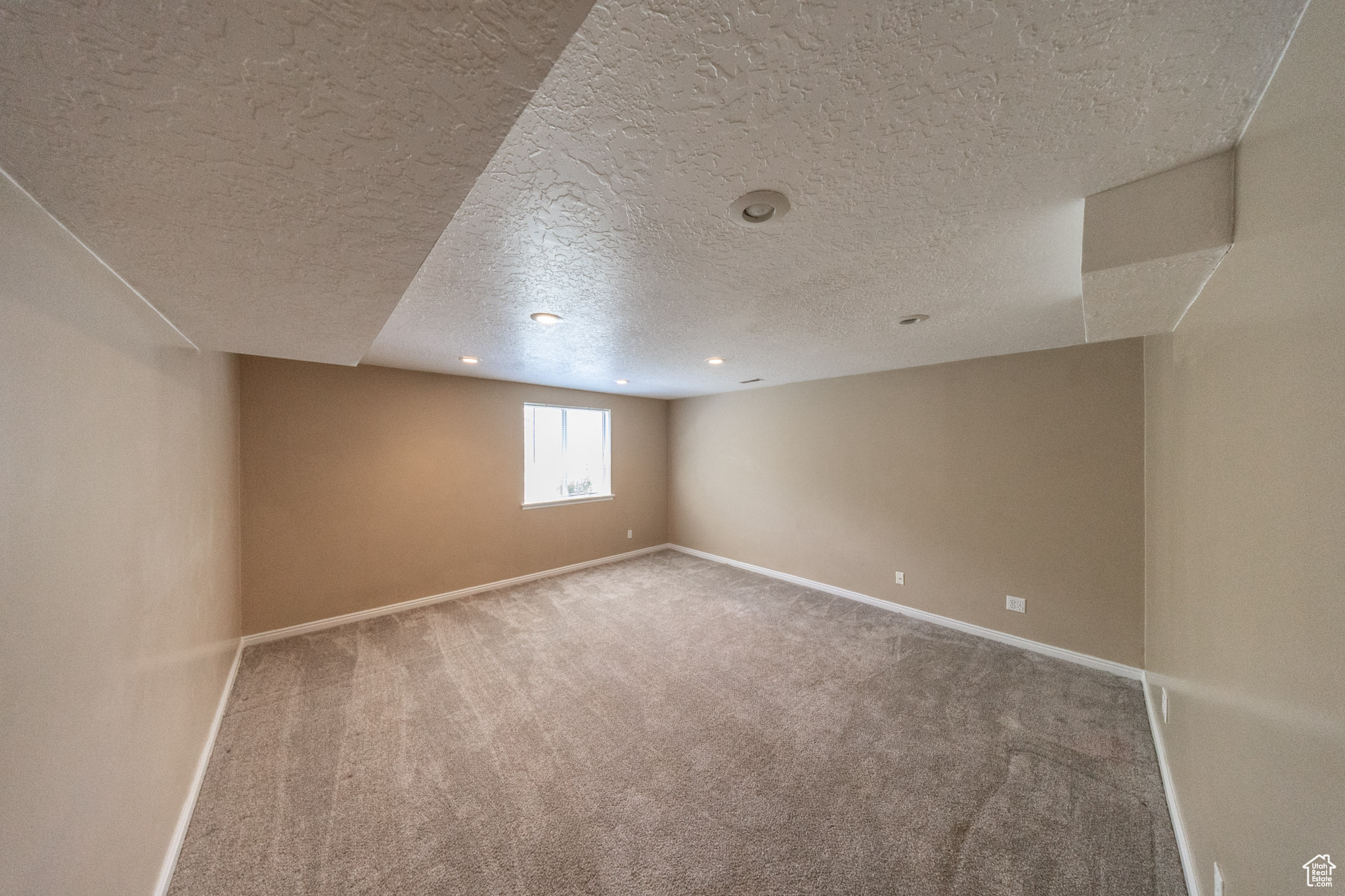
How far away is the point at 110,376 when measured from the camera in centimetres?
115

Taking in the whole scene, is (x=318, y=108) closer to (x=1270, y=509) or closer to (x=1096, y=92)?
(x=1096, y=92)

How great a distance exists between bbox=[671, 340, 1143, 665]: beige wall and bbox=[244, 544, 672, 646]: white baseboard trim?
184 centimetres

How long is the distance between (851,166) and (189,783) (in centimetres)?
315

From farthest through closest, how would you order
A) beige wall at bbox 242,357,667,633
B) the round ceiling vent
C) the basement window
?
the basement window
beige wall at bbox 242,357,667,633
the round ceiling vent

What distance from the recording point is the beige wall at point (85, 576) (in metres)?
0.78

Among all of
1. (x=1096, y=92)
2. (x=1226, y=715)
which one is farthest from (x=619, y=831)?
(x=1096, y=92)

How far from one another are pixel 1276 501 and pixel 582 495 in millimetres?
4673

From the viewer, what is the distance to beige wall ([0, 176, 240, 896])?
2.57ft

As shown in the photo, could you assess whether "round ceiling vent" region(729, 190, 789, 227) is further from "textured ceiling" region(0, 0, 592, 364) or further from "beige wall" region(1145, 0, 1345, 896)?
"beige wall" region(1145, 0, 1345, 896)

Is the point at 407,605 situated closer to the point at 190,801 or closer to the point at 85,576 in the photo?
the point at 190,801

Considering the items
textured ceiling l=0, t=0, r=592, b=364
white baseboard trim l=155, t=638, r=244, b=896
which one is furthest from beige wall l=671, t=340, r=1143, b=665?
white baseboard trim l=155, t=638, r=244, b=896

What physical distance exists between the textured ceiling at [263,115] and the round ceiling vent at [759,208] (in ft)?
2.41
